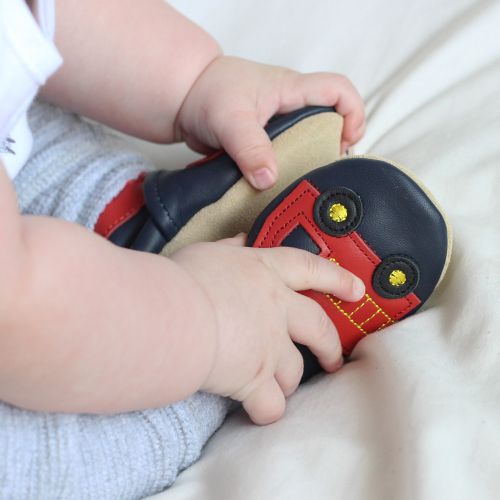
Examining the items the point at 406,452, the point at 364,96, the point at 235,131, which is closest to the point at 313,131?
the point at 235,131

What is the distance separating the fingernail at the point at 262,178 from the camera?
673 mm

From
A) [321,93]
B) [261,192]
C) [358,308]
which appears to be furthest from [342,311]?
[321,93]

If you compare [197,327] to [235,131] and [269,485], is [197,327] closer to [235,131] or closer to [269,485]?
[269,485]

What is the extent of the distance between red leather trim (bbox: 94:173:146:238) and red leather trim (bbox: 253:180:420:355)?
156 mm

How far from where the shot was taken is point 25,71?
0.64 metres

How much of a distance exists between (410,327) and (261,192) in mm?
175

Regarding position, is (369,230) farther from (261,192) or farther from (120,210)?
(120,210)

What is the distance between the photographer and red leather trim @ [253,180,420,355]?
2.02 feet

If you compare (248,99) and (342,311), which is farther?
(248,99)

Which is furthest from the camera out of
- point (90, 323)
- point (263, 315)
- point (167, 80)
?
point (167, 80)

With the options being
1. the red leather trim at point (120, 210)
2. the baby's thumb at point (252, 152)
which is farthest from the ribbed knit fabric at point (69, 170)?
the baby's thumb at point (252, 152)

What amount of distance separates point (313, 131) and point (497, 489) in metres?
0.36

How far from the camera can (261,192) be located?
69 centimetres

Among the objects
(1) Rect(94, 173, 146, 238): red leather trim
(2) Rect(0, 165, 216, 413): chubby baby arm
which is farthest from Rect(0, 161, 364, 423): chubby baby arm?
(1) Rect(94, 173, 146, 238): red leather trim
